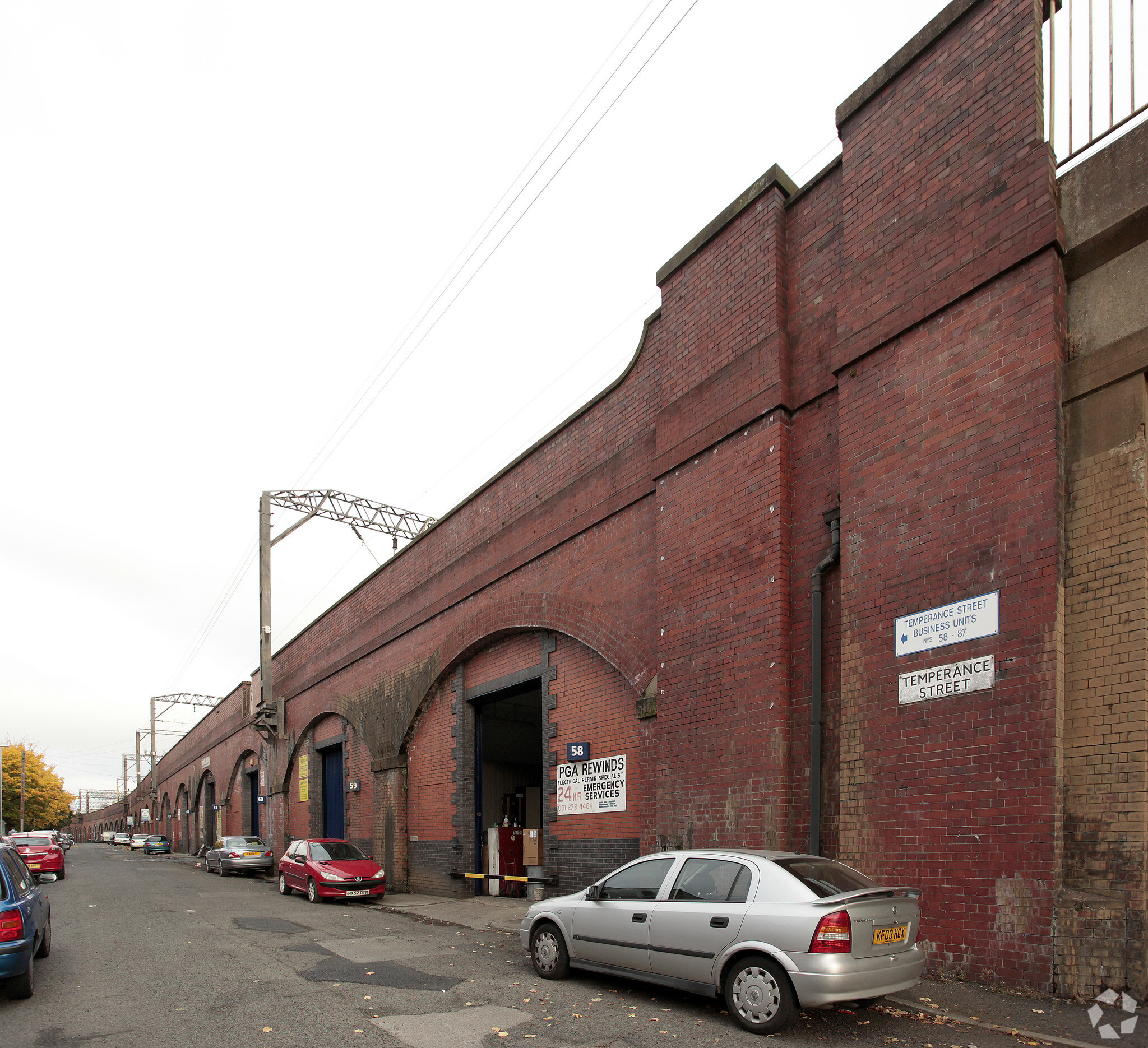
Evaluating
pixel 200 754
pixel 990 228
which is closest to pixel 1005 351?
pixel 990 228

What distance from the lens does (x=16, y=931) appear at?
809cm

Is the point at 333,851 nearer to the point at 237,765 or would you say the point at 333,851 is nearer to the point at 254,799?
the point at 254,799

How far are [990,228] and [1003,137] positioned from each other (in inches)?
35.8

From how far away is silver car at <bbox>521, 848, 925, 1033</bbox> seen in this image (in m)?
6.58

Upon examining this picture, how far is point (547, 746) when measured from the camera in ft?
51.7

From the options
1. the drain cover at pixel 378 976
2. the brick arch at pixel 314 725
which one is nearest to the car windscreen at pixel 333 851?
the brick arch at pixel 314 725

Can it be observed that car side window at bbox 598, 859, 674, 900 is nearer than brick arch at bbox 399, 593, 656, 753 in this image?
Yes

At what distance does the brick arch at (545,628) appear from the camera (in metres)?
13.4

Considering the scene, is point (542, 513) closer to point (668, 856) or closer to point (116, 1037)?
point (668, 856)

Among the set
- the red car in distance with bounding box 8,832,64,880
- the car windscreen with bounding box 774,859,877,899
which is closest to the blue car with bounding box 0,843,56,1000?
the car windscreen with bounding box 774,859,877,899

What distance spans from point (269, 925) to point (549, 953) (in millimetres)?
7161

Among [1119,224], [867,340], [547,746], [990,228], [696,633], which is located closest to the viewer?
[1119,224]

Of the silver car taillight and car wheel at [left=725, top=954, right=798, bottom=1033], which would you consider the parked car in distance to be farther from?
the silver car taillight

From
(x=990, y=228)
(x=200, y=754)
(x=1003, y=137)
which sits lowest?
(x=200, y=754)
